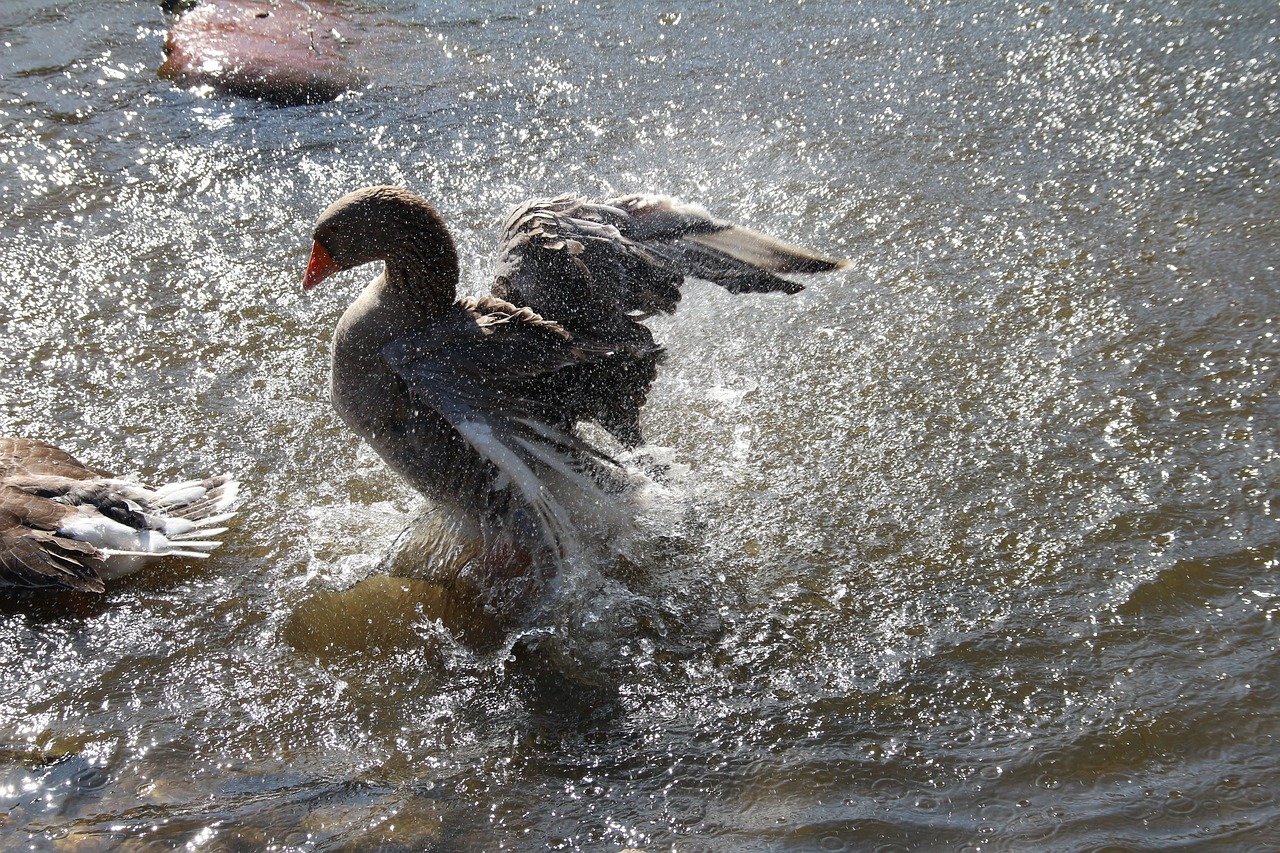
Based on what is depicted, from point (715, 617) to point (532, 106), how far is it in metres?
5.12

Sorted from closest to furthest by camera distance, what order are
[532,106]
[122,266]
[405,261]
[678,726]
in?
1. [678,726]
2. [405,261]
3. [122,266]
4. [532,106]

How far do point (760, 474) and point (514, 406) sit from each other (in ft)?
4.42

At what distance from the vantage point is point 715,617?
366cm

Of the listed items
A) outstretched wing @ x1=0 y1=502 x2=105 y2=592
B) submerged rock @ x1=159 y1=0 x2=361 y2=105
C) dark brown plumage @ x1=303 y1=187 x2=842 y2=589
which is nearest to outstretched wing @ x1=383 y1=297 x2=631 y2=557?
dark brown plumage @ x1=303 y1=187 x2=842 y2=589

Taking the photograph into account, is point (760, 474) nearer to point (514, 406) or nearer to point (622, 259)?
point (622, 259)

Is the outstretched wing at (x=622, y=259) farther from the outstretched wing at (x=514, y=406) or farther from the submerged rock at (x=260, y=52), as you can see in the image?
the submerged rock at (x=260, y=52)

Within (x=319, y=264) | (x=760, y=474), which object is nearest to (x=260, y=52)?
(x=319, y=264)

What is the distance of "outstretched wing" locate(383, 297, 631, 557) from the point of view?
3229mm

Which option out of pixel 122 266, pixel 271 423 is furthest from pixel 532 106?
pixel 271 423

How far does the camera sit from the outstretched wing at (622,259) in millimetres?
3645

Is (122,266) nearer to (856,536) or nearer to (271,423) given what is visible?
(271,423)

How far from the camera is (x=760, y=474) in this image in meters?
4.27

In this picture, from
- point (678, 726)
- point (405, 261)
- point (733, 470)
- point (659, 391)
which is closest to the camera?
point (678, 726)

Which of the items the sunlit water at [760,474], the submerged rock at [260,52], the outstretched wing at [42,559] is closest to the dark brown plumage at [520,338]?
the sunlit water at [760,474]
